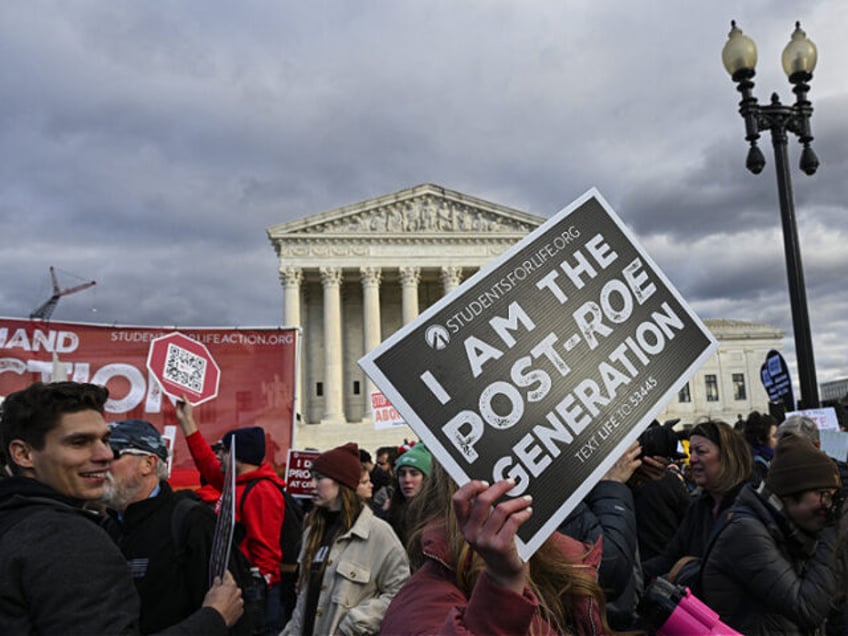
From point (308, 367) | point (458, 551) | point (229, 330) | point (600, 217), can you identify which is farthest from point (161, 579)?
point (308, 367)

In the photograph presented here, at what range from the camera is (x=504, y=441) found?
175cm

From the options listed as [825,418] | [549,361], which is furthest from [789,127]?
[549,361]

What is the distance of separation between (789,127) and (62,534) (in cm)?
879

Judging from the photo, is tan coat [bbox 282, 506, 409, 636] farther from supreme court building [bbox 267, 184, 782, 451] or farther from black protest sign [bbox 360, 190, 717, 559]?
supreme court building [bbox 267, 184, 782, 451]

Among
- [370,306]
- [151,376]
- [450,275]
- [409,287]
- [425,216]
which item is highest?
[425,216]

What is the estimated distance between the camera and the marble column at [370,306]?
153 feet

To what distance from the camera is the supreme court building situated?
4744cm

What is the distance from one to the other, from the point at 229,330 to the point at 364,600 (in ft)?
16.6

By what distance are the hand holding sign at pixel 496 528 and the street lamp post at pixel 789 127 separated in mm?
7174

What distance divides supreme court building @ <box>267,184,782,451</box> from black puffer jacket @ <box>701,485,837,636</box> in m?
42.3

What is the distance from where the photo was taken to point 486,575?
4.63ft

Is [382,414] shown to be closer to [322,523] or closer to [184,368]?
[184,368]

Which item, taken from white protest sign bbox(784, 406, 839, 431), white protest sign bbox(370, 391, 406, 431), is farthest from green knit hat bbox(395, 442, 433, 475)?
white protest sign bbox(370, 391, 406, 431)

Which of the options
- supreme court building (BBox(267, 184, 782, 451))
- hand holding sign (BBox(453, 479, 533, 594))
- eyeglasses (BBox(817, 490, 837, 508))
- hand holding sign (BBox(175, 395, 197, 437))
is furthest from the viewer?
supreme court building (BBox(267, 184, 782, 451))
